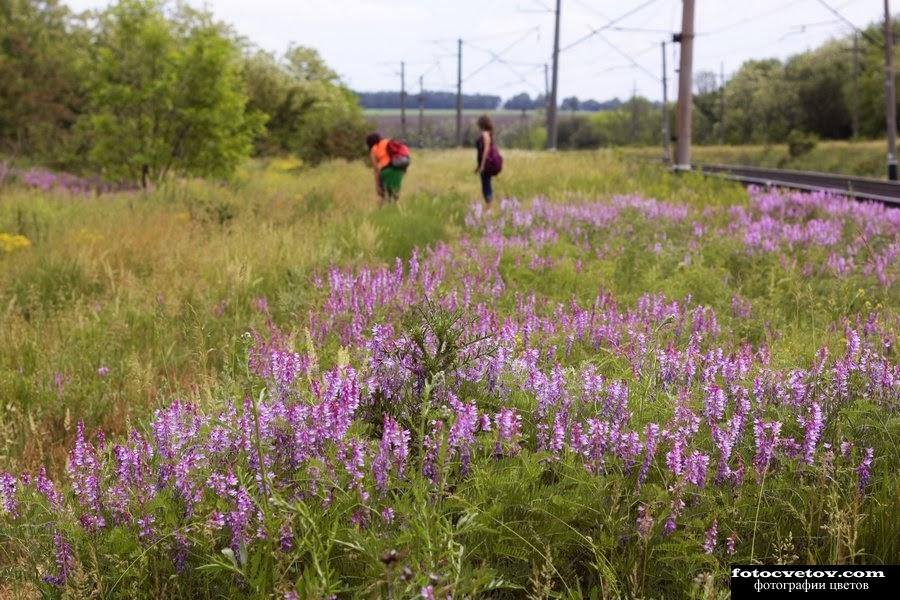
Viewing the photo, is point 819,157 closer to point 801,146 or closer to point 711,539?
point 801,146

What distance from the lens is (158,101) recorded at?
1898cm

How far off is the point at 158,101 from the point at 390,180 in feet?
25.2

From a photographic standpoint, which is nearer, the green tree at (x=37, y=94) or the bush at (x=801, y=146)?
the green tree at (x=37, y=94)

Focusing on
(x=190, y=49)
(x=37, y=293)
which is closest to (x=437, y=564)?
(x=37, y=293)

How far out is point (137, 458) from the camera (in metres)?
2.71

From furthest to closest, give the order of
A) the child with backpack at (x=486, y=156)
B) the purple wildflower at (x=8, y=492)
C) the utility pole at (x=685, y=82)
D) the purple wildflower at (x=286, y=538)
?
the utility pole at (x=685, y=82) → the child with backpack at (x=486, y=156) → the purple wildflower at (x=8, y=492) → the purple wildflower at (x=286, y=538)

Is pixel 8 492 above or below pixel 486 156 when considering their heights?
below

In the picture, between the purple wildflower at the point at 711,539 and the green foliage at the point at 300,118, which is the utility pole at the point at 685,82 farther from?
the purple wildflower at the point at 711,539

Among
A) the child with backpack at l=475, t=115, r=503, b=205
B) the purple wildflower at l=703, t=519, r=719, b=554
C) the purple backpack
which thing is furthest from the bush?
the purple wildflower at l=703, t=519, r=719, b=554

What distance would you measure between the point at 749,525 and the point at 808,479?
39 cm

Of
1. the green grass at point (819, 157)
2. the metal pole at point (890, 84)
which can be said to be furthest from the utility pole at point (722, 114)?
the metal pole at point (890, 84)

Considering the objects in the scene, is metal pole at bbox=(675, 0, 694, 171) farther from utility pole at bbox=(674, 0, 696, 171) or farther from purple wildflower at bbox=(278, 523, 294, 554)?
purple wildflower at bbox=(278, 523, 294, 554)

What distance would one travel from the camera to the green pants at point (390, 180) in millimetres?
14859

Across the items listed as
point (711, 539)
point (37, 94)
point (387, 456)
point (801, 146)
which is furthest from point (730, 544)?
point (801, 146)
